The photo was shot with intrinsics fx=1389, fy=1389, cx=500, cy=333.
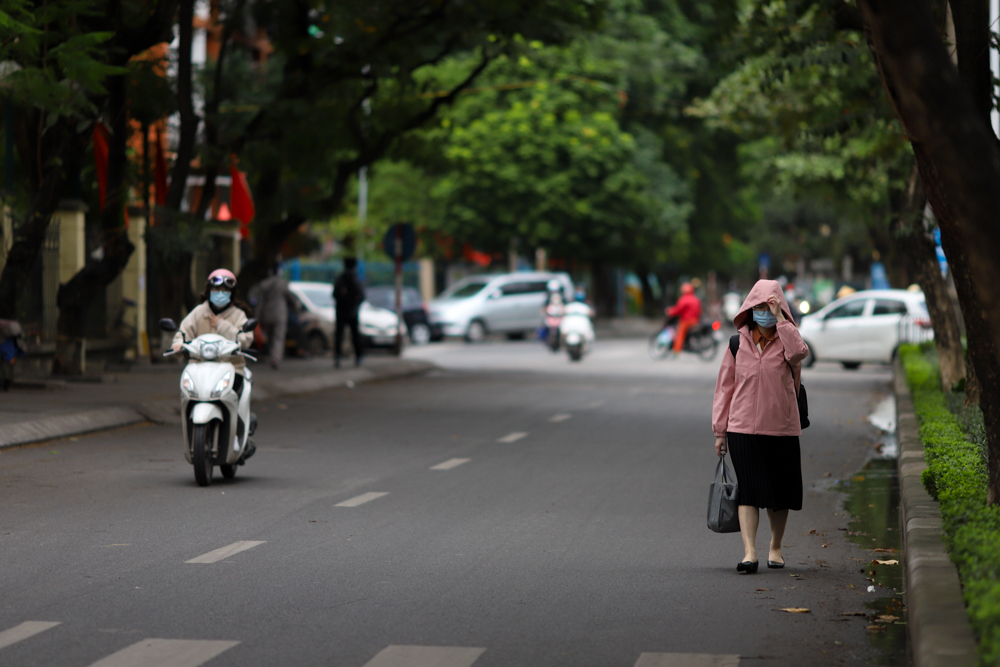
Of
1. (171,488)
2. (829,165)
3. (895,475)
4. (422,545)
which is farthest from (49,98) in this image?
(829,165)

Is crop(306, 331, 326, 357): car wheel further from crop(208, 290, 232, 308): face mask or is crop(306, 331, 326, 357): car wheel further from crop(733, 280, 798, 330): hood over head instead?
crop(733, 280, 798, 330): hood over head

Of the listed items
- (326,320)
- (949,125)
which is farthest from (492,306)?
(949,125)

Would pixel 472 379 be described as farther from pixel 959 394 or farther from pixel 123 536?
pixel 123 536

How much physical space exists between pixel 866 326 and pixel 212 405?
1966 cm

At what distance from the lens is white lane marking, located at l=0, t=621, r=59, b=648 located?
5.55m

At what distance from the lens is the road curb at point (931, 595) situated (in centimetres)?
459

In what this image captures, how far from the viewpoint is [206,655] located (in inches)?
211

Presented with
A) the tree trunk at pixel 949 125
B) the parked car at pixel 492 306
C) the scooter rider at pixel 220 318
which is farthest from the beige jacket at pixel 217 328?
the parked car at pixel 492 306

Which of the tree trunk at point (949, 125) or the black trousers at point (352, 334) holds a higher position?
the tree trunk at point (949, 125)

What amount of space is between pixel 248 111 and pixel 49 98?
1253 centimetres

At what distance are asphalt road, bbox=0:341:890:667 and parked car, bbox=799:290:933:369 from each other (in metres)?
12.9

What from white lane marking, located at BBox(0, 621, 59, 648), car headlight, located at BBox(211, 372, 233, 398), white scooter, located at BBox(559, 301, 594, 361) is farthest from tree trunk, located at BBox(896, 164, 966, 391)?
white scooter, located at BBox(559, 301, 594, 361)

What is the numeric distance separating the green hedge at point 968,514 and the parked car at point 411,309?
2656 cm

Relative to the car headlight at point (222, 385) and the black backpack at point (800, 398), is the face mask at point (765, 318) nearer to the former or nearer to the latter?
the black backpack at point (800, 398)
